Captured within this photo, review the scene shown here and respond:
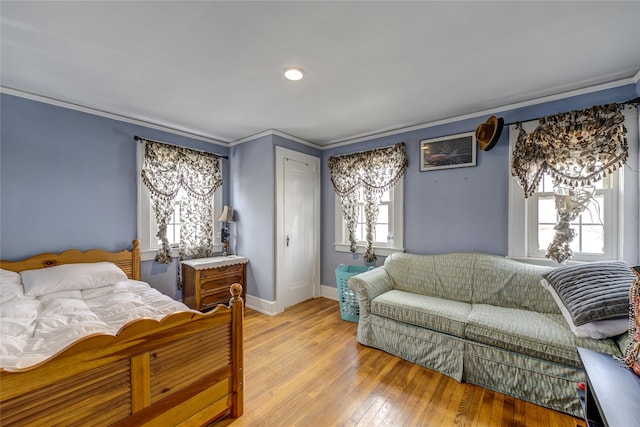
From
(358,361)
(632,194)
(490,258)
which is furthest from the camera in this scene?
(490,258)

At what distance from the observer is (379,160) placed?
352 centimetres

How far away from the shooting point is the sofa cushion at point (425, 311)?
85.0 inches

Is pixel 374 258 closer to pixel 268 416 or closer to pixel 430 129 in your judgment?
pixel 430 129

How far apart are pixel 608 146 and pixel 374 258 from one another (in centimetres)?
247

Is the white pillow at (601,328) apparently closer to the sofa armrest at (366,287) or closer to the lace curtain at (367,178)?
the sofa armrest at (366,287)

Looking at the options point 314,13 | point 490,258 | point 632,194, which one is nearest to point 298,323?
point 490,258

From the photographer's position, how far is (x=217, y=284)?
3.36m

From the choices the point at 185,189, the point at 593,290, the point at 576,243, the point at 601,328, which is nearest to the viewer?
the point at 601,328

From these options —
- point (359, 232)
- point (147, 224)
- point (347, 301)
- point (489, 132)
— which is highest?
point (489, 132)

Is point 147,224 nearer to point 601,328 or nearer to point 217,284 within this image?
point 217,284

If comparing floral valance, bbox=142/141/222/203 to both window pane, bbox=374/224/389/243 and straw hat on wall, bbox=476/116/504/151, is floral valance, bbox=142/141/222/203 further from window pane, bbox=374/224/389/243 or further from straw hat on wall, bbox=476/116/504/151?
straw hat on wall, bbox=476/116/504/151

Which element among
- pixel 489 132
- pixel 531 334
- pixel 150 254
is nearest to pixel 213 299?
pixel 150 254

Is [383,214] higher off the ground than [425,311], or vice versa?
[383,214]

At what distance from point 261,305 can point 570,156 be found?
3.73m
